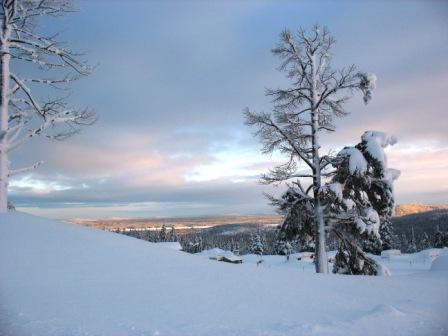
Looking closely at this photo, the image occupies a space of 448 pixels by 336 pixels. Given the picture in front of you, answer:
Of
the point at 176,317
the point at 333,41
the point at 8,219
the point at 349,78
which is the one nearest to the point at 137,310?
the point at 176,317

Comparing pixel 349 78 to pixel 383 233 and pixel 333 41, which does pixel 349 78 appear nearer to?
pixel 333 41

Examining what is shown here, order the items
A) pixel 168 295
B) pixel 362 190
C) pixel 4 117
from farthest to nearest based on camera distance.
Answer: pixel 362 190 < pixel 4 117 < pixel 168 295

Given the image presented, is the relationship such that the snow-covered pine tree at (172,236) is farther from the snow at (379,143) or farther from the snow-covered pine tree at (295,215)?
the snow at (379,143)

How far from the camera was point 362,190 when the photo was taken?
14.0m

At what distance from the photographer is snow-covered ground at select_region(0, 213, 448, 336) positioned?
438cm

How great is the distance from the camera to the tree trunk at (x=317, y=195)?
13.5 m

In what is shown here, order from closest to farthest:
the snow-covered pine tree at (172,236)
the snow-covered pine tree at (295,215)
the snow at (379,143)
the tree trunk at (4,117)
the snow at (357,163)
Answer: the tree trunk at (4,117)
the snow at (357,163)
the snow at (379,143)
the snow-covered pine tree at (295,215)
the snow-covered pine tree at (172,236)

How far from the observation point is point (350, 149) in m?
13.6

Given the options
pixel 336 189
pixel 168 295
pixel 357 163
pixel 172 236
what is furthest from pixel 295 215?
pixel 172 236

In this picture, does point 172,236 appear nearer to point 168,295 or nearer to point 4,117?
point 4,117

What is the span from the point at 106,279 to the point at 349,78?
36.6 feet

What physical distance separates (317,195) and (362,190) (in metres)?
1.71

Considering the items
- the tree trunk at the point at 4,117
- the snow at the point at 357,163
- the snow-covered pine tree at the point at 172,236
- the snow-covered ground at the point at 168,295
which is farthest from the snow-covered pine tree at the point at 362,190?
the snow-covered pine tree at the point at 172,236

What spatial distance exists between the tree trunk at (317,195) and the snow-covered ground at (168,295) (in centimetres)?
543
